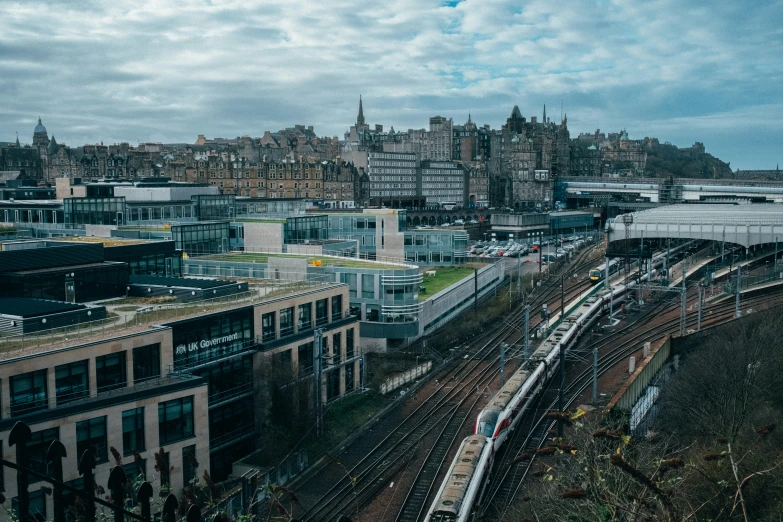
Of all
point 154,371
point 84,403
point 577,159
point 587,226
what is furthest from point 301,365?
point 577,159

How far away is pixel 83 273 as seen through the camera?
2703 centimetres

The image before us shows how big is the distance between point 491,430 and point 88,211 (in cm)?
3002

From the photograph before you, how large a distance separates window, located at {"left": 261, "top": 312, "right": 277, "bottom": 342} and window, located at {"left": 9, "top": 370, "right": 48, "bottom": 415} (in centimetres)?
883

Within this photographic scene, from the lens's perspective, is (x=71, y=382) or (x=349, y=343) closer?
(x=71, y=382)

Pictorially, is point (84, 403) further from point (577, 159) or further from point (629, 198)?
point (577, 159)

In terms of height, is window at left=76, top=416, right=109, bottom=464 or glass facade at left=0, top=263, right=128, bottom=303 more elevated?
glass facade at left=0, top=263, right=128, bottom=303

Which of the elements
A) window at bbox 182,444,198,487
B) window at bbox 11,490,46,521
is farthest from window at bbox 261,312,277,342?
window at bbox 11,490,46,521

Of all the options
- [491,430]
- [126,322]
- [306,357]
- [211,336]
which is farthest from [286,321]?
[491,430]

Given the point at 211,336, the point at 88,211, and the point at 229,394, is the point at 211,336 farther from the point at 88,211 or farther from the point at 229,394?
the point at 88,211

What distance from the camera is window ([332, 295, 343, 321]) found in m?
31.0

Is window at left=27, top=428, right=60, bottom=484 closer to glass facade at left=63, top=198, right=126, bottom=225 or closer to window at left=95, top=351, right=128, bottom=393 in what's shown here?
window at left=95, top=351, right=128, bottom=393

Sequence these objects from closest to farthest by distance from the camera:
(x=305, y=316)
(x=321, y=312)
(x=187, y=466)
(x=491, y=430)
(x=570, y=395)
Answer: (x=187, y=466) < (x=491, y=430) < (x=305, y=316) < (x=321, y=312) < (x=570, y=395)

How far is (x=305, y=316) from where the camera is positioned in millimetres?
29000

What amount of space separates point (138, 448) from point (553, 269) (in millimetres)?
49193
